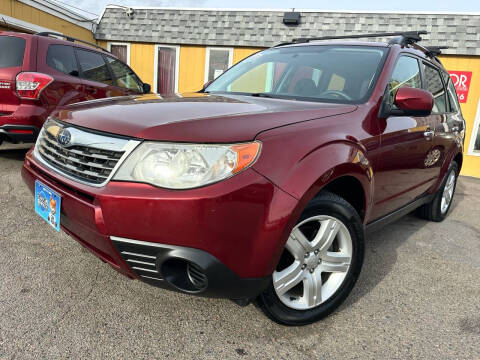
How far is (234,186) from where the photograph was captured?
1322 millimetres

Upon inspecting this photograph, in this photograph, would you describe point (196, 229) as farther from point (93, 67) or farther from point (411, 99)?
point (93, 67)

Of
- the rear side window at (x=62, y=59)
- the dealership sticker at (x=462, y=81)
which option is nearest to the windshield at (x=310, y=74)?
the rear side window at (x=62, y=59)

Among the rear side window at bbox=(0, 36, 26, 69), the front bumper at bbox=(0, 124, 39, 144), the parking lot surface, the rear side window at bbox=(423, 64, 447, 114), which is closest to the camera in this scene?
the parking lot surface

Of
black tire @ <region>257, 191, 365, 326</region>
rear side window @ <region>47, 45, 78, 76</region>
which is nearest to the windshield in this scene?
black tire @ <region>257, 191, 365, 326</region>

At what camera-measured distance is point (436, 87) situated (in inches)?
127

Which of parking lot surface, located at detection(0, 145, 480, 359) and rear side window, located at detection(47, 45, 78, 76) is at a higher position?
rear side window, located at detection(47, 45, 78, 76)

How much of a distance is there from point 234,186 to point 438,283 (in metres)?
1.89

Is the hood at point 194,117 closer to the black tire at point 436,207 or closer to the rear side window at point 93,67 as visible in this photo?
the black tire at point 436,207

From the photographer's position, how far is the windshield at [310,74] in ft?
7.32

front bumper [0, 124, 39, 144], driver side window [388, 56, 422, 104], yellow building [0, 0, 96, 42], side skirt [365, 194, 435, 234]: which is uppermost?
yellow building [0, 0, 96, 42]

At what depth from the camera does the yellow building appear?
710cm

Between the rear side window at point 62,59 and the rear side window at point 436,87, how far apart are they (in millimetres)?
3944

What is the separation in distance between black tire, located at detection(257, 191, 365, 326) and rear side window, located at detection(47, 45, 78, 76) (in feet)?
12.5

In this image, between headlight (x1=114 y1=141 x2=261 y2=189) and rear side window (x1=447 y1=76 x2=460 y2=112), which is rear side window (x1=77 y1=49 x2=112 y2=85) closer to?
headlight (x1=114 y1=141 x2=261 y2=189)
